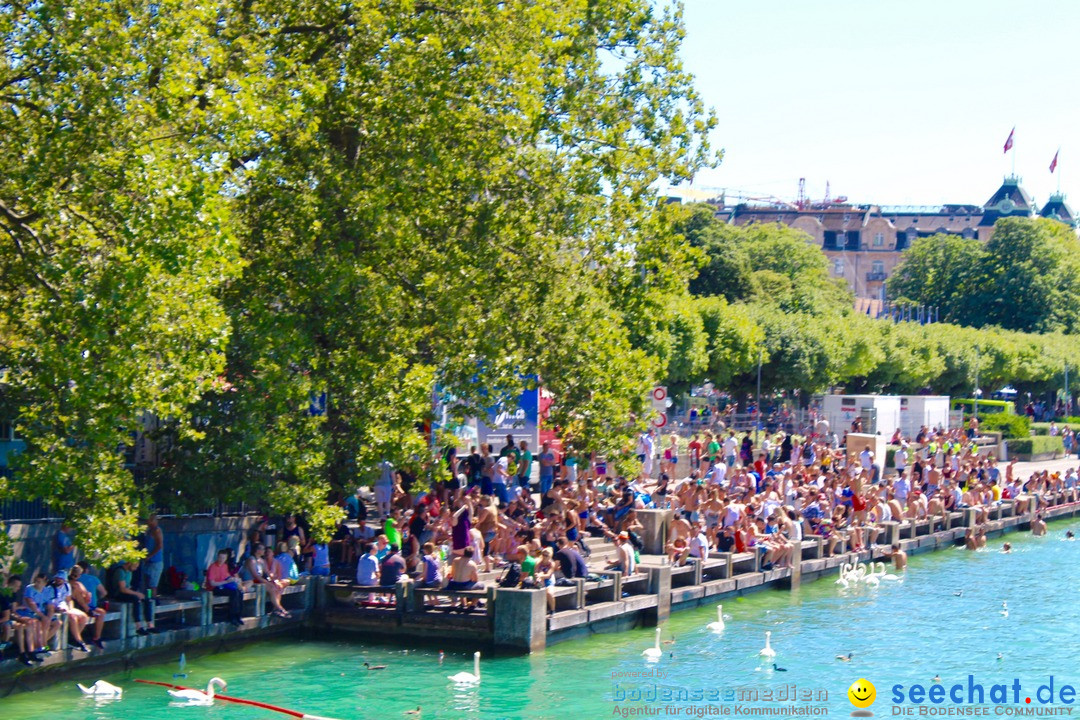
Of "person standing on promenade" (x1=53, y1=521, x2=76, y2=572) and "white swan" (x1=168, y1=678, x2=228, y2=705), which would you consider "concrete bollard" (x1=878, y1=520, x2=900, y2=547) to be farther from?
"person standing on promenade" (x1=53, y1=521, x2=76, y2=572)

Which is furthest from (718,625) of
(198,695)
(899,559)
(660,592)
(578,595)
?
(899,559)

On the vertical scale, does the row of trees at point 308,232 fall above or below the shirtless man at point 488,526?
above

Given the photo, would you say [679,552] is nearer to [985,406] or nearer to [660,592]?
[660,592]

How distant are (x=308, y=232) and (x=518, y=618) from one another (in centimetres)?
705

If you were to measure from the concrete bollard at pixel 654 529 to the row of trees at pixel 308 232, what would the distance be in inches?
68.2

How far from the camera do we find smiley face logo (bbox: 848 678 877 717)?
19.2 meters

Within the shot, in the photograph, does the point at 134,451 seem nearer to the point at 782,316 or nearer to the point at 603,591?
the point at 603,591

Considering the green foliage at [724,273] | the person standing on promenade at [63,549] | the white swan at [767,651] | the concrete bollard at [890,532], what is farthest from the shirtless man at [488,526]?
the green foliage at [724,273]

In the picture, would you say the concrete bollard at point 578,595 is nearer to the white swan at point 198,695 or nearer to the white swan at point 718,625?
the white swan at point 718,625

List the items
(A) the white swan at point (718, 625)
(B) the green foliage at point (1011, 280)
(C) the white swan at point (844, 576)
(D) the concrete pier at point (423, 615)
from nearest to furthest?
(D) the concrete pier at point (423, 615)
(A) the white swan at point (718, 625)
(C) the white swan at point (844, 576)
(B) the green foliage at point (1011, 280)

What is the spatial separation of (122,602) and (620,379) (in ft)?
35.1

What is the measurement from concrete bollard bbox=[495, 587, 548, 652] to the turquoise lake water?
251mm

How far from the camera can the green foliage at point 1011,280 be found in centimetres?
9362

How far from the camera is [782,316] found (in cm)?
5778
